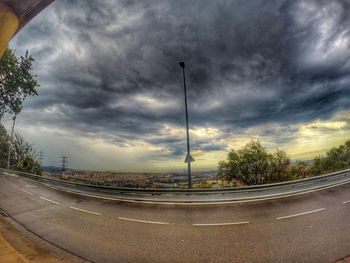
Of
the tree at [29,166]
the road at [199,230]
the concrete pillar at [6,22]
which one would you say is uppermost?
the concrete pillar at [6,22]

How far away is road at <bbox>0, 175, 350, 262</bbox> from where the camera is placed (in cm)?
537

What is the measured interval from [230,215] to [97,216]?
6.29 metres

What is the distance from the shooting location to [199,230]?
24.2ft

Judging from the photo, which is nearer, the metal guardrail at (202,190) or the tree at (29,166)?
the metal guardrail at (202,190)

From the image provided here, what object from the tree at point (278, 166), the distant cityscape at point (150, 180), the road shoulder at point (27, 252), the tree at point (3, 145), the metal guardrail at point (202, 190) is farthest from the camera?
the tree at point (3, 145)

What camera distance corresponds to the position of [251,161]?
36.6 m

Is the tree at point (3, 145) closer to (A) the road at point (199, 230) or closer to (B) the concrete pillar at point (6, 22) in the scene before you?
(A) the road at point (199, 230)

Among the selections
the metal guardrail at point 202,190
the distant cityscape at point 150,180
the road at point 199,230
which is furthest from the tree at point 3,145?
the road at point 199,230

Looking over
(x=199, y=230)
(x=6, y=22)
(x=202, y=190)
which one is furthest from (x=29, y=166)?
(x=6, y=22)

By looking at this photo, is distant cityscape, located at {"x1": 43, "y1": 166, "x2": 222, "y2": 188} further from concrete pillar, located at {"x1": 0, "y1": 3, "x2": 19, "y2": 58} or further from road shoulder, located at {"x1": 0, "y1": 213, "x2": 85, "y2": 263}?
concrete pillar, located at {"x1": 0, "y1": 3, "x2": 19, "y2": 58}

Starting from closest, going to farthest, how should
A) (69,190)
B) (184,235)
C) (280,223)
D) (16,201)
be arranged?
(184,235) → (280,223) → (16,201) → (69,190)

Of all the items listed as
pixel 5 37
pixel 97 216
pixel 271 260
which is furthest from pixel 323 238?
pixel 97 216

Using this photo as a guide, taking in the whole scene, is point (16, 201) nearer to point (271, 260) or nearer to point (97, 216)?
point (97, 216)

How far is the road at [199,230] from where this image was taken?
537 cm
